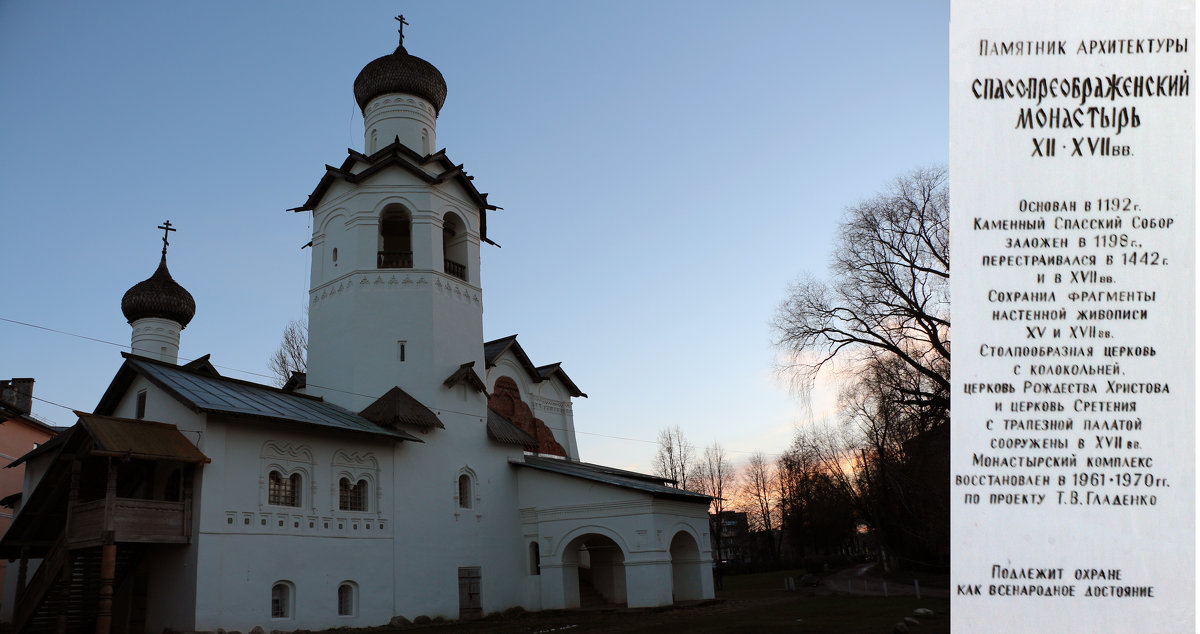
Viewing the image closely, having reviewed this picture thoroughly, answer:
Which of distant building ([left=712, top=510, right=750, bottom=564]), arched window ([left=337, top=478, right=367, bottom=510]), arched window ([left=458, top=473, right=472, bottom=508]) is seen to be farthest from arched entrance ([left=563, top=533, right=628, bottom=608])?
distant building ([left=712, top=510, right=750, bottom=564])

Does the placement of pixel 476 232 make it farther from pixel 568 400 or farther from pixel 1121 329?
pixel 1121 329

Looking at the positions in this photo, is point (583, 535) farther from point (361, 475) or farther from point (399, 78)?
point (399, 78)

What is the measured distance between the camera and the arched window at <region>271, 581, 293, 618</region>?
18.3m

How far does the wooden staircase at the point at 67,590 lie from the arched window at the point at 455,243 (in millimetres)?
10924

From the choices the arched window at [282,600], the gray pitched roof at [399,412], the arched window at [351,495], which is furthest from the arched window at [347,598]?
the gray pitched roof at [399,412]

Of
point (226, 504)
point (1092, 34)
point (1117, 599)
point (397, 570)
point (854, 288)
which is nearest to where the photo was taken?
point (1117, 599)

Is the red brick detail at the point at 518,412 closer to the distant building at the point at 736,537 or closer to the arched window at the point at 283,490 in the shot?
the arched window at the point at 283,490

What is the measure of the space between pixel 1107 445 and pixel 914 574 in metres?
29.2

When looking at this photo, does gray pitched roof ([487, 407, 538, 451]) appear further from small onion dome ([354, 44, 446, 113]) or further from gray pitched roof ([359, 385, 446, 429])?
small onion dome ([354, 44, 446, 113])

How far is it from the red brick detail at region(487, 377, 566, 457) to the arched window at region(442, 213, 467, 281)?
15.3 feet

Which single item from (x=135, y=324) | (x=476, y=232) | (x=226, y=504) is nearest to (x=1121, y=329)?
(x=226, y=504)

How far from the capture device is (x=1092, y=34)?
5242 millimetres

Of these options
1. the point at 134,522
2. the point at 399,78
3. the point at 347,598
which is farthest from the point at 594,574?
the point at 399,78

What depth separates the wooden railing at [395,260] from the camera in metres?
23.9
